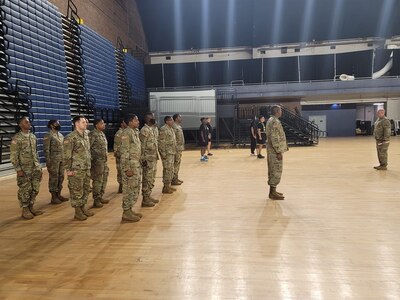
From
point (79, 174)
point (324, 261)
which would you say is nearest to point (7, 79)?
point (79, 174)

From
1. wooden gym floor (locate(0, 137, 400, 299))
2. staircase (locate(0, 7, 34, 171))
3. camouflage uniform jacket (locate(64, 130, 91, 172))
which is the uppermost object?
staircase (locate(0, 7, 34, 171))

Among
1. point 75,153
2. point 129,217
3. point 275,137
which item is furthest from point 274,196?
point 75,153

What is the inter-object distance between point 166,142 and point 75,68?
24.4ft

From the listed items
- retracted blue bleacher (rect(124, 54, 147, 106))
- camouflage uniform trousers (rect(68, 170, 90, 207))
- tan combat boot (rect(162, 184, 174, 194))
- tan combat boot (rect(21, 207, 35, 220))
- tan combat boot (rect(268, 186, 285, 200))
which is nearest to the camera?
camouflage uniform trousers (rect(68, 170, 90, 207))

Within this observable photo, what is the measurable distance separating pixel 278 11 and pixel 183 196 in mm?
17846

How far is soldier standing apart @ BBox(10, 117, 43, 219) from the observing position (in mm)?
4211

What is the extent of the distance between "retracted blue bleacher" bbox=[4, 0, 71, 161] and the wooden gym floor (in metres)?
4.03

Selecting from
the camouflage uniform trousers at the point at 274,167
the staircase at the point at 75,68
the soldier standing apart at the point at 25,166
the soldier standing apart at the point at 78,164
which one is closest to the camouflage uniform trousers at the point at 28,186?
the soldier standing apart at the point at 25,166

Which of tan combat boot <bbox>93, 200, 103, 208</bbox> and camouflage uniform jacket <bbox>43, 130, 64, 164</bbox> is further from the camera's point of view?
camouflage uniform jacket <bbox>43, 130, 64, 164</bbox>

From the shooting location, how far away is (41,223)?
412cm

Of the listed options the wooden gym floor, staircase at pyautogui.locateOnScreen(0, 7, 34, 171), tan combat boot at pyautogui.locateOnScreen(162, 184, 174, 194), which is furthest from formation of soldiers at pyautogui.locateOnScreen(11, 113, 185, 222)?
staircase at pyautogui.locateOnScreen(0, 7, 34, 171)

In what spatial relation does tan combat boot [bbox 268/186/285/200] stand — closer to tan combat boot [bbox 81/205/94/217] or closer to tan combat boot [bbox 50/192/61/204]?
tan combat boot [bbox 81/205/94/217]

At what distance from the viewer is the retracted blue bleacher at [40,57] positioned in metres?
8.04

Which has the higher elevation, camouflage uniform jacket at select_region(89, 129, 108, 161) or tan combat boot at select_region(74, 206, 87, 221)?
camouflage uniform jacket at select_region(89, 129, 108, 161)
